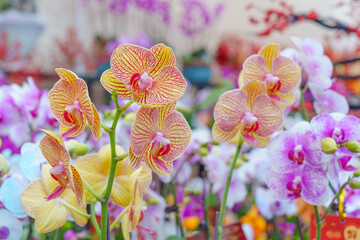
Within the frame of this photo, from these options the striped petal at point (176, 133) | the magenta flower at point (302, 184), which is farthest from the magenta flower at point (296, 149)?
the striped petal at point (176, 133)

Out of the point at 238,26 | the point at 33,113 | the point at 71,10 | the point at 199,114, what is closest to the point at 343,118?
the point at 33,113

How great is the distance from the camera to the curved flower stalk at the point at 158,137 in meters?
0.31

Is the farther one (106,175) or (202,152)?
(202,152)

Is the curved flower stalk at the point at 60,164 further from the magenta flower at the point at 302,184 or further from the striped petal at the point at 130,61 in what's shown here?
the magenta flower at the point at 302,184

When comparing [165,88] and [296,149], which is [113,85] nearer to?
[165,88]

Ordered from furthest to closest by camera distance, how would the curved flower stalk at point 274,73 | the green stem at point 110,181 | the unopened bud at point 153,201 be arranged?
the unopened bud at point 153,201
the curved flower stalk at point 274,73
the green stem at point 110,181

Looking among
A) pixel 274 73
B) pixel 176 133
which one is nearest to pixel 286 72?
pixel 274 73

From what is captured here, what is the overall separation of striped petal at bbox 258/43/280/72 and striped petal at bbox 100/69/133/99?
0.50 ft

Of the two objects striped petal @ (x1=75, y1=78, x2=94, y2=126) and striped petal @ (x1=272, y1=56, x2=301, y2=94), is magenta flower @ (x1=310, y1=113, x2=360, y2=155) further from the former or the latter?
striped petal @ (x1=75, y1=78, x2=94, y2=126)

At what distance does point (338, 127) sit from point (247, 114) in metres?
0.09

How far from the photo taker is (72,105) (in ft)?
1.02

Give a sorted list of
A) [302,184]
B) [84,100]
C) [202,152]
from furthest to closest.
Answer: [202,152] < [302,184] < [84,100]

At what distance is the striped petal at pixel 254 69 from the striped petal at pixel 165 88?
0.36 feet

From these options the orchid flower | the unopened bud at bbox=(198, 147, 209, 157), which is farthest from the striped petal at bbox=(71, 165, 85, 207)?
the unopened bud at bbox=(198, 147, 209, 157)
